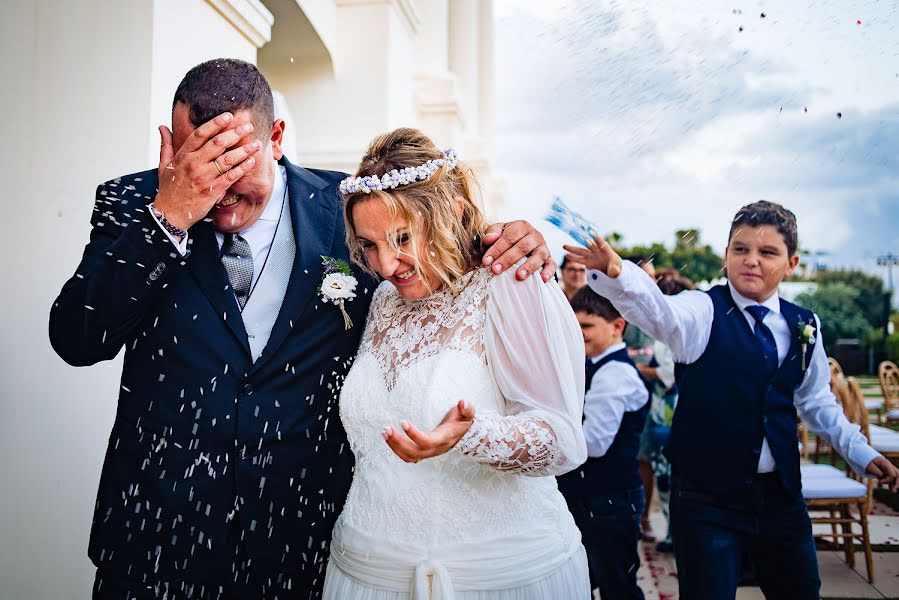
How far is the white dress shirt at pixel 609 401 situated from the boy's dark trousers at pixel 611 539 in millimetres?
270

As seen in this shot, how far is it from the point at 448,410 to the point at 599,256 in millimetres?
1202

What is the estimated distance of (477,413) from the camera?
199 cm

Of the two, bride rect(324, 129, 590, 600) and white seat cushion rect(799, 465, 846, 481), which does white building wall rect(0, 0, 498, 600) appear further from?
white seat cushion rect(799, 465, 846, 481)

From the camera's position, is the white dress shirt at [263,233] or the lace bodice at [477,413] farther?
the white dress shirt at [263,233]

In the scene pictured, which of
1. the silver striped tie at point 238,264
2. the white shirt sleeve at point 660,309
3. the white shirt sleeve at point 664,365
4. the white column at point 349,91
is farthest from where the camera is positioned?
the white shirt sleeve at point 664,365

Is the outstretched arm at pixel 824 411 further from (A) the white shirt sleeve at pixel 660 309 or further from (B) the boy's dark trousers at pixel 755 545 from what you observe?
(A) the white shirt sleeve at pixel 660 309

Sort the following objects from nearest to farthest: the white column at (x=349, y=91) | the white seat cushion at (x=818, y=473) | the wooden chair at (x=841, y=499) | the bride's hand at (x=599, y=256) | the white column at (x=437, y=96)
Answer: the bride's hand at (x=599, y=256) < the wooden chair at (x=841, y=499) < the white seat cushion at (x=818, y=473) < the white column at (x=349, y=91) < the white column at (x=437, y=96)

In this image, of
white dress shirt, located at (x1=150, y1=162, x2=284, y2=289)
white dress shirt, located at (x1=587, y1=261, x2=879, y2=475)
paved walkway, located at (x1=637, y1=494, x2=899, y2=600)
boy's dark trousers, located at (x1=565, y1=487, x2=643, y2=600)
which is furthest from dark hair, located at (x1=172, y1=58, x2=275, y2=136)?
paved walkway, located at (x1=637, y1=494, x2=899, y2=600)

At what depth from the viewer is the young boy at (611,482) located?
12.4 ft

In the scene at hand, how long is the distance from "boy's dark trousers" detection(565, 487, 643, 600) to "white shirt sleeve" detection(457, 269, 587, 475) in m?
1.82

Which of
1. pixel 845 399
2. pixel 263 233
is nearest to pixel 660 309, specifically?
pixel 263 233

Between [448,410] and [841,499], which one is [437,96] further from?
[448,410]

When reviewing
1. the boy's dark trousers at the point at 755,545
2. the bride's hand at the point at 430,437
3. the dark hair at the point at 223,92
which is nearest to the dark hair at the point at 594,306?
the boy's dark trousers at the point at 755,545

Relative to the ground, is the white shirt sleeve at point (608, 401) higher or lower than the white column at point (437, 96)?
lower
